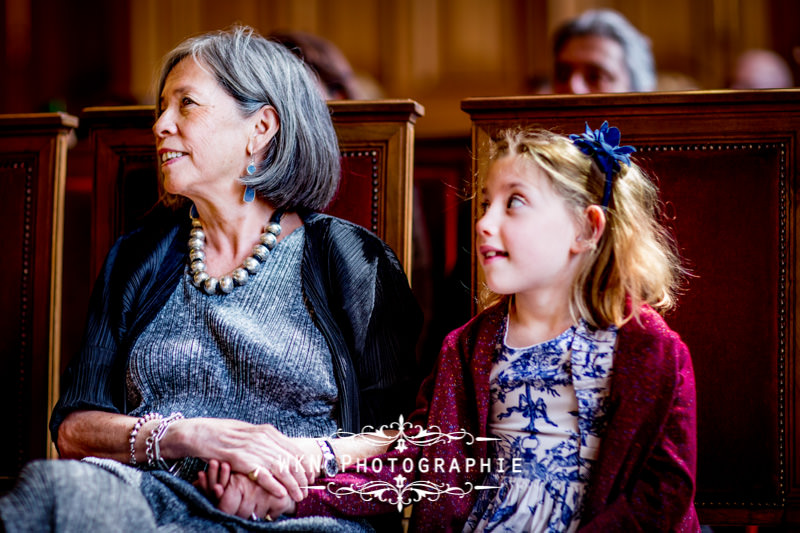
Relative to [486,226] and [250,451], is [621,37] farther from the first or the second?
[250,451]

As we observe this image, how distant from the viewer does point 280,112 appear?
1.70 metres

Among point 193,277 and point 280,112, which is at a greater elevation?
point 280,112

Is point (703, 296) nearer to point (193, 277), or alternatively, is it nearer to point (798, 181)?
point (798, 181)

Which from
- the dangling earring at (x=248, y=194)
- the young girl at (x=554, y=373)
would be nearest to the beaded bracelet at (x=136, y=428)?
the young girl at (x=554, y=373)

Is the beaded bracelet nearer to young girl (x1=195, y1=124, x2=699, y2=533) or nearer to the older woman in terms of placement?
the older woman

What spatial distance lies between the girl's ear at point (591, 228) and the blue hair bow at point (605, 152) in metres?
0.03

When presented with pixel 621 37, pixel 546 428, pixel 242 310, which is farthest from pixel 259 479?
pixel 621 37

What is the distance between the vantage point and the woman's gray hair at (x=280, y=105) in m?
1.67

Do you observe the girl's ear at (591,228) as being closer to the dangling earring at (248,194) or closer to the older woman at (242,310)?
the older woman at (242,310)

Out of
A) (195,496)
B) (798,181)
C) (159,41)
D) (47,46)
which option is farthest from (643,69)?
(47,46)

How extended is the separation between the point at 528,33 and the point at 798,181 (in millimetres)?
2844

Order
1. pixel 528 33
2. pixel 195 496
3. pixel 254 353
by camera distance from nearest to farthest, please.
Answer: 1. pixel 195 496
2. pixel 254 353
3. pixel 528 33

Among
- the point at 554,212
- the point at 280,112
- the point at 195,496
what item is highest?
the point at 280,112

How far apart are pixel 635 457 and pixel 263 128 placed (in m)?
0.86
